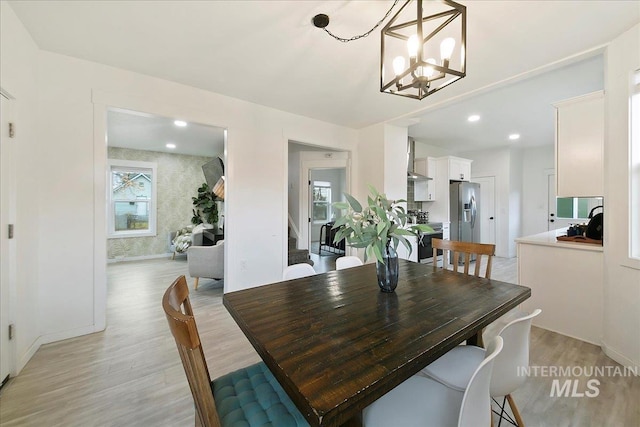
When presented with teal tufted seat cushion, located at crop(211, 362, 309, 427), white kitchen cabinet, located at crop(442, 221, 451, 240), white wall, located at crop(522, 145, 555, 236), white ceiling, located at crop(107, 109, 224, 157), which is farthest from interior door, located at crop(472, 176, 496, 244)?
teal tufted seat cushion, located at crop(211, 362, 309, 427)

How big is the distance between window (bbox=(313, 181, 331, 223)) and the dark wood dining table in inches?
244

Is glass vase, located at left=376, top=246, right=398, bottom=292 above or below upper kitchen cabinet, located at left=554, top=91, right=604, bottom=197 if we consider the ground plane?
below

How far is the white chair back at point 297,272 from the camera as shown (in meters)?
1.81

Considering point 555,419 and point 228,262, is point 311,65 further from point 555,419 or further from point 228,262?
point 555,419

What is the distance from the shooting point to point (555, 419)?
4.63 ft

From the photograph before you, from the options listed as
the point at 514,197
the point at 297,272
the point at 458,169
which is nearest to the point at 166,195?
the point at 297,272

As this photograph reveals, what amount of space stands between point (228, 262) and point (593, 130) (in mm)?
4007

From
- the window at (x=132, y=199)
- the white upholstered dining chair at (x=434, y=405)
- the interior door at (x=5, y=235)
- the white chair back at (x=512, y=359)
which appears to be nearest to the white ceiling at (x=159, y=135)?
the window at (x=132, y=199)

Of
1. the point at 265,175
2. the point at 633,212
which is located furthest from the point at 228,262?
the point at 633,212

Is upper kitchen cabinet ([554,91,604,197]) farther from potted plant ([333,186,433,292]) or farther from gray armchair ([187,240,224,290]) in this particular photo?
gray armchair ([187,240,224,290])

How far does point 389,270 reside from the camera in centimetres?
143

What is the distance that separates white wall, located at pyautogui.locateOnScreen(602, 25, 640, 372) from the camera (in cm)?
185

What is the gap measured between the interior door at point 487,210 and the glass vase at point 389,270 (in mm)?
5916

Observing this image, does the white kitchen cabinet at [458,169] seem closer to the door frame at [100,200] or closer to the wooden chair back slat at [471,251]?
the wooden chair back slat at [471,251]
